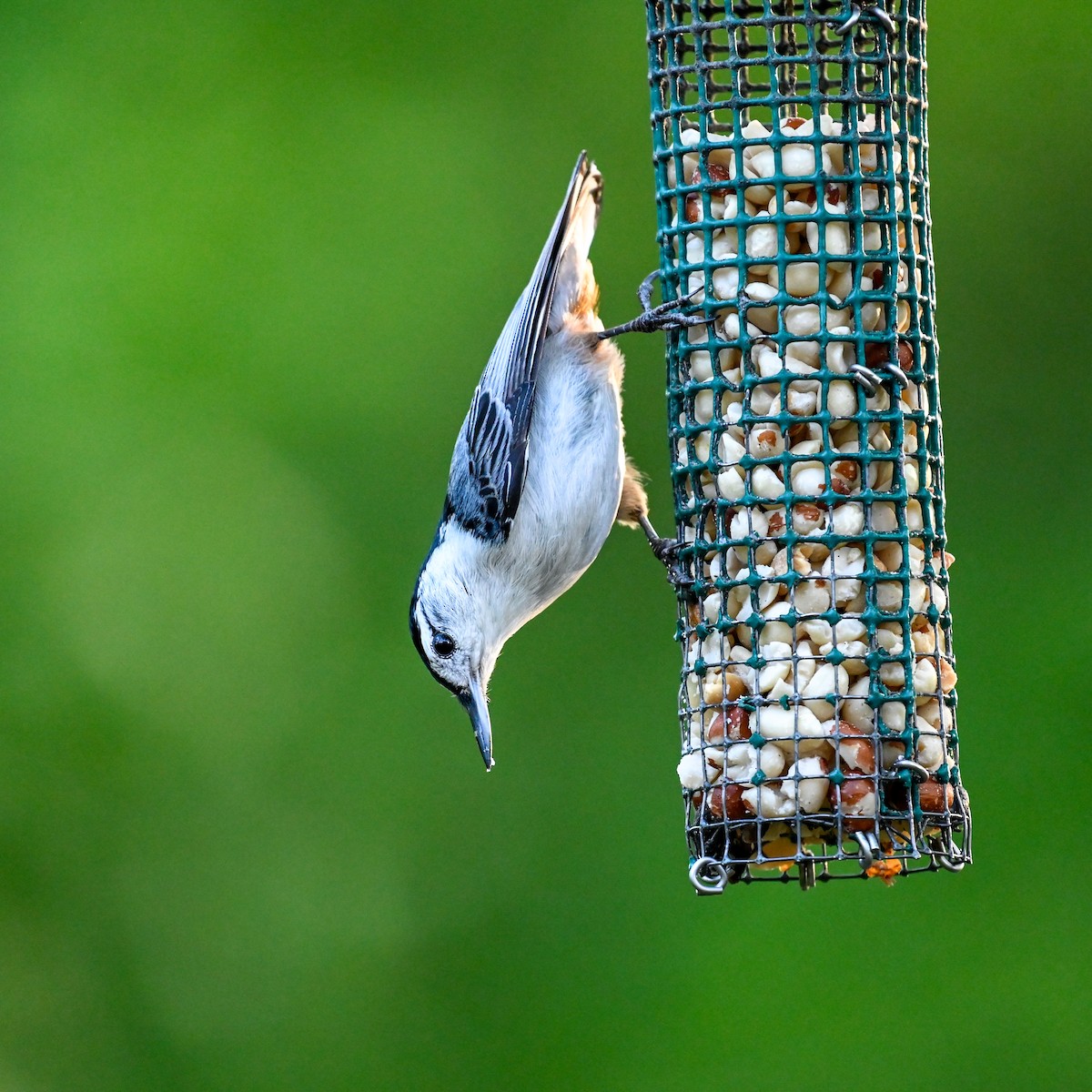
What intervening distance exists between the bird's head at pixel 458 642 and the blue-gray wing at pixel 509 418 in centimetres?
17

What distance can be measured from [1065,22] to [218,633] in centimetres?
425

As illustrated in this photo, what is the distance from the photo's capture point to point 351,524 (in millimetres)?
7320

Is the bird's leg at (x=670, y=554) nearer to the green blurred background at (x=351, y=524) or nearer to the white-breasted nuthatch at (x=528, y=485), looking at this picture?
the white-breasted nuthatch at (x=528, y=485)

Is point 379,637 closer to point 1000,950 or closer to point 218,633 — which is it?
point 218,633

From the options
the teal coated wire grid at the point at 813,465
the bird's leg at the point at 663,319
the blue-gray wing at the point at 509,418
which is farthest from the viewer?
the blue-gray wing at the point at 509,418

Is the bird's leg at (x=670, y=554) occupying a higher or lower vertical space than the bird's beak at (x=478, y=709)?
Answer: higher

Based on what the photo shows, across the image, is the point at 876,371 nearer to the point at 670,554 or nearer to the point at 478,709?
the point at 670,554

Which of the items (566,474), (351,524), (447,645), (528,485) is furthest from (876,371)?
(351,524)

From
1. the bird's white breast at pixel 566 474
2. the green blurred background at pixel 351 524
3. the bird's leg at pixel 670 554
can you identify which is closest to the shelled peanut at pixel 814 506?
the bird's leg at pixel 670 554

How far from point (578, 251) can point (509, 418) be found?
504 millimetres

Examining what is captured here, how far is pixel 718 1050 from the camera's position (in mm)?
6441

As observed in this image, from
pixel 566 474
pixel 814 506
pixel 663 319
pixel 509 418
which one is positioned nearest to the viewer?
pixel 814 506

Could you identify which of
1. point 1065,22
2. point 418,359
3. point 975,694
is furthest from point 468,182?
point 975,694

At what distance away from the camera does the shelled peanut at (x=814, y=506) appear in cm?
361
